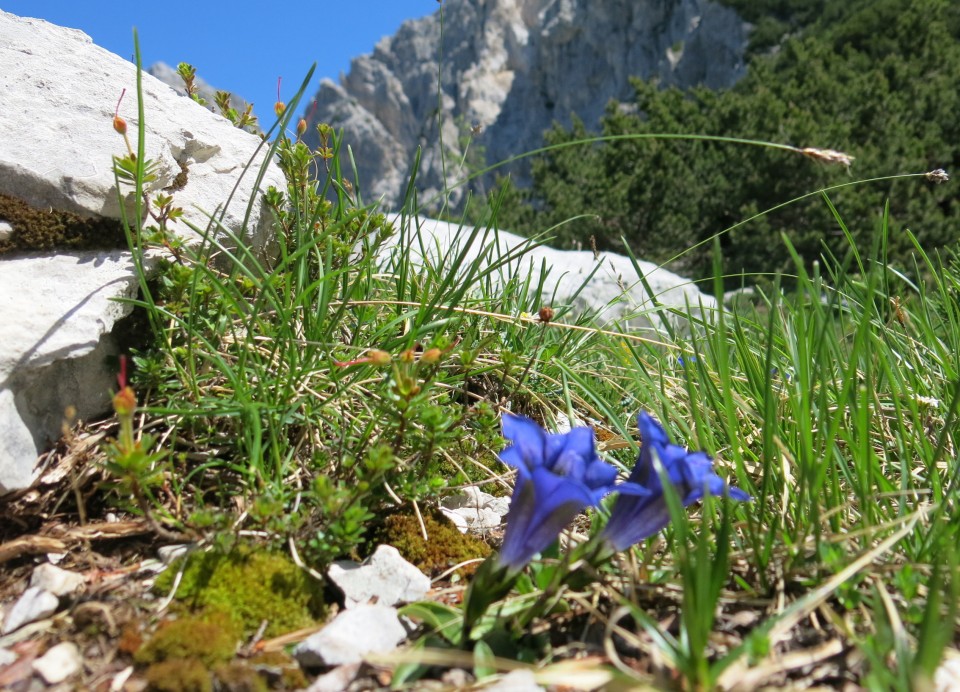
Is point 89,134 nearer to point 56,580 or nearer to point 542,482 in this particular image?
point 56,580

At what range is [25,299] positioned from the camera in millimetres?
1503

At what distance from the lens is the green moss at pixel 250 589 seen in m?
1.15

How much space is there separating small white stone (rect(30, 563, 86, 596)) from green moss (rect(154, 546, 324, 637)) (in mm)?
161

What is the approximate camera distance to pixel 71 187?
172 centimetres

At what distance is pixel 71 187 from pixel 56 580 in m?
1.02

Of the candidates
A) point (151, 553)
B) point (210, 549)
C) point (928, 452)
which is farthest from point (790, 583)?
point (151, 553)

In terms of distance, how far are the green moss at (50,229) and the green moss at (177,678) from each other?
3.97 feet

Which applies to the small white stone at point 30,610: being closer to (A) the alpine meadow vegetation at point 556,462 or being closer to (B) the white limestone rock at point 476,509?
(A) the alpine meadow vegetation at point 556,462

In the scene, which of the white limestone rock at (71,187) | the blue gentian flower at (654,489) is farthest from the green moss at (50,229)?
the blue gentian flower at (654,489)

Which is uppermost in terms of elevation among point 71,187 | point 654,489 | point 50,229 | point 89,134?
point 89,134

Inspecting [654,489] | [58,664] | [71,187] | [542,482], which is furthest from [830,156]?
[71,187]

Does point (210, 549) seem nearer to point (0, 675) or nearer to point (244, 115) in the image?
point (0, 675)

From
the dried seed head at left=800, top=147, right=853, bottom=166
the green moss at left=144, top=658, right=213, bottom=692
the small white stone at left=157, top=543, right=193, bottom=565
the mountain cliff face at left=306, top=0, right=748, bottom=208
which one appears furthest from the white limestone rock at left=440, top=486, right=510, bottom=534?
the mountain cliff face at left=306, top=0, right=748, bottom=208

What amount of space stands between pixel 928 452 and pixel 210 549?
1411mm
